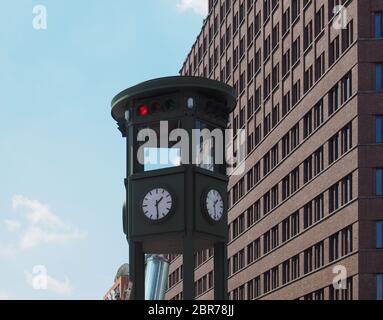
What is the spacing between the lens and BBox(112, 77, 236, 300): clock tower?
3064cm

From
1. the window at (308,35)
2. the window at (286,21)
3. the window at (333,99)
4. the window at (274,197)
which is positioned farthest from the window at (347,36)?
the window at (274,197)

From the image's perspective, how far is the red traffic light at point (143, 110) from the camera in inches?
1252

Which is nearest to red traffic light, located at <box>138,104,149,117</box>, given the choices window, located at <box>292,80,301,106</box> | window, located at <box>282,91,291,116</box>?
window, located at <box>292,80,301,106</box>

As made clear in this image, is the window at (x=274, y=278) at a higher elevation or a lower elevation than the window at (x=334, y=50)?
lower

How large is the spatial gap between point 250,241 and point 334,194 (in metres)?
27.6

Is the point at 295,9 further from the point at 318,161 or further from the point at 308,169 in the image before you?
the point at 318,161

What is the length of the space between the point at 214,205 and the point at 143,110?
366cm

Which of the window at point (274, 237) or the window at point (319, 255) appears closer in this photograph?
the window at point (319, 255)

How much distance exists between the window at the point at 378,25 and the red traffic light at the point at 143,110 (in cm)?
4367

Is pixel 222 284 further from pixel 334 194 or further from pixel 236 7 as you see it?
pixel 236 7

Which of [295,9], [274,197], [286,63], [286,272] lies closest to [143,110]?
[286,272]

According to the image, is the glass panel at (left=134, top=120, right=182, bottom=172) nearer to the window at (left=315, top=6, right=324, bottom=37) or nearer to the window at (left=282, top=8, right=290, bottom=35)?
the window at (left=315, top=6, right=324, bottom=37)

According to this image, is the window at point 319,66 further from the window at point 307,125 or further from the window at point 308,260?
the window at point 308,260

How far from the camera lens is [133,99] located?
32.2 m
